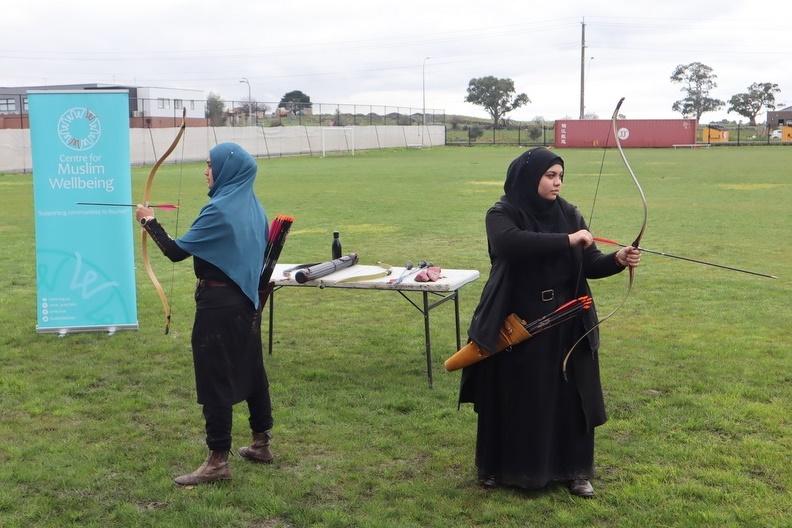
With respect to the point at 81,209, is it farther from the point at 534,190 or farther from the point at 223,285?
the point at 534,190

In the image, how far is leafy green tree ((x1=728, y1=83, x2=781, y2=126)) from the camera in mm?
103562

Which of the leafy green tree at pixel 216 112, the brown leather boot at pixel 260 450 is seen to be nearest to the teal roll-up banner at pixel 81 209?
the brown leather boot at pixel 260 450

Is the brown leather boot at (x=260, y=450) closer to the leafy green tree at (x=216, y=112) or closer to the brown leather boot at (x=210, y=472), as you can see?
the brown leather boot at (x=210, y=472)

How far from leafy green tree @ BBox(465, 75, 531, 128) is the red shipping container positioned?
3433cm

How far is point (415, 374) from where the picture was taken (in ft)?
22.8

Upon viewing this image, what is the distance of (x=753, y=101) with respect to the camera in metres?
105

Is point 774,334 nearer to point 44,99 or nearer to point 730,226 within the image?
point 44,99

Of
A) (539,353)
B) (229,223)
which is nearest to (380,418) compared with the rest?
(539,353)

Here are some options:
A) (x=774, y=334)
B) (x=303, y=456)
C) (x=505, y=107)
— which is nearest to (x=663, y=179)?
(x=774, y=334)

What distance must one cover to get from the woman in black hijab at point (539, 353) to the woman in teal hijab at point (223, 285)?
48.7 inches

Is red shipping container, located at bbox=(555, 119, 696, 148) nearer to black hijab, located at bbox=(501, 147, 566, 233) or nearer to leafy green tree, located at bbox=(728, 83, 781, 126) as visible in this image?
leafy green tree, located at bbox=(728, 83, 781, 126)

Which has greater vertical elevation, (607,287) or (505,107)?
(505,107)

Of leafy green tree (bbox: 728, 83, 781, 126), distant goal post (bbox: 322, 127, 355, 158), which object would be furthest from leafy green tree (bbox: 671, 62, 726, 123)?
distant goal post (bbox: 322, 127, 355, 158)

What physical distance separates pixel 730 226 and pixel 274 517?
13631 millimetres
